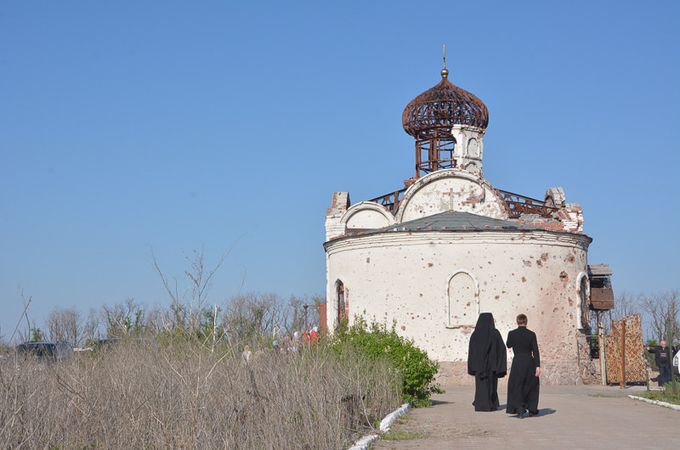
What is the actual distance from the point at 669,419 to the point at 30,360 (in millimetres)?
9597

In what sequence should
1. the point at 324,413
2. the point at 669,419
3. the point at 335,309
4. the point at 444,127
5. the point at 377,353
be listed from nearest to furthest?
the point at 324,413, the point at 669,419, the point at 377,353, the point at 335,309, the point at 444,127

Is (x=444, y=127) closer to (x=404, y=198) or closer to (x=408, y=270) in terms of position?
(x=404, y=198)

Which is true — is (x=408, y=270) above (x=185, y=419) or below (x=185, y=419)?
above

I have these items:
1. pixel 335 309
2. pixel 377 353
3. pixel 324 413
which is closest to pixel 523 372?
pixel 377 353

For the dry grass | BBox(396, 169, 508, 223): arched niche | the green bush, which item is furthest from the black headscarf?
BBox(396, 169, 508, 223): arched niche

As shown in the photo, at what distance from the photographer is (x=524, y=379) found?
1433 cm

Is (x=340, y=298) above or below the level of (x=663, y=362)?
above

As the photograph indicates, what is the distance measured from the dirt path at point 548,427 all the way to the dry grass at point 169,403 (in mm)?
1121

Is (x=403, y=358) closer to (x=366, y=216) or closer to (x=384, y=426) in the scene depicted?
(x=384, y=426)

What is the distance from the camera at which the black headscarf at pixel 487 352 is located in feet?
50.6

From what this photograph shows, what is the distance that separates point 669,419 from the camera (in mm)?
13891

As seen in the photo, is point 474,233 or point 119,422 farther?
point 474,233

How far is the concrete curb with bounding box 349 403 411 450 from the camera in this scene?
10083 millimetres

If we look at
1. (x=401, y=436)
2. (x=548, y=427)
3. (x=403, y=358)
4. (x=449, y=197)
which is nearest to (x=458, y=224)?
(x=449, y=197)
